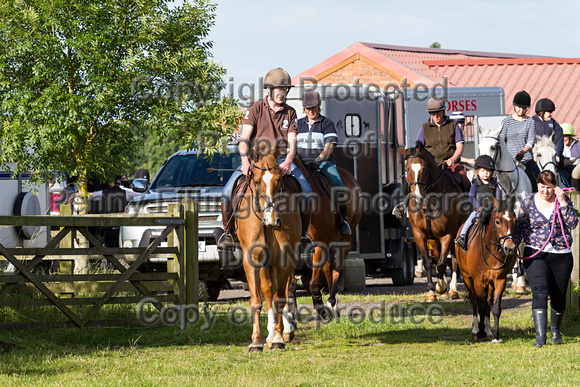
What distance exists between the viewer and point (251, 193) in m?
9.23

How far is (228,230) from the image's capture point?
972 centimetres

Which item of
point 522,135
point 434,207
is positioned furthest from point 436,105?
point 434,207

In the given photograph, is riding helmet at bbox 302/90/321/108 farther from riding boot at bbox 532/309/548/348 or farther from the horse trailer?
riding boot at bbox 532/309/548/348

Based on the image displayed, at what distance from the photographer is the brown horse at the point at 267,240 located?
29.6ft

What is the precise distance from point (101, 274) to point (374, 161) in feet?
23.8

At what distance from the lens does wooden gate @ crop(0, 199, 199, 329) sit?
9.83m

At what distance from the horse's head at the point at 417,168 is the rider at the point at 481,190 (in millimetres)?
2225

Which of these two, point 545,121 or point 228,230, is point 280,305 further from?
point 545,121

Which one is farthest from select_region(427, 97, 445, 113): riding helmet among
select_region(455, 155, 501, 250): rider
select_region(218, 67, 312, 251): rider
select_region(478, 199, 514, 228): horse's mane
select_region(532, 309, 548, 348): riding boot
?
select_region(532, 309, 548, 348): riding boot

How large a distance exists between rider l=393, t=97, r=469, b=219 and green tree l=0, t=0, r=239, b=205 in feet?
10.8

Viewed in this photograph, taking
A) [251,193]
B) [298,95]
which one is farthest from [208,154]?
[251,193]

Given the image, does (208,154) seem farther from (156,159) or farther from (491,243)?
(156,159)

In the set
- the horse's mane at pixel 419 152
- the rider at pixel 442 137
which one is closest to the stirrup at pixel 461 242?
the horse's mane at pixel 419 152

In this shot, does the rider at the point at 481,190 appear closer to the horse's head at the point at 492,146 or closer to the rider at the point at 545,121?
the horse's head at the point at 492,146
